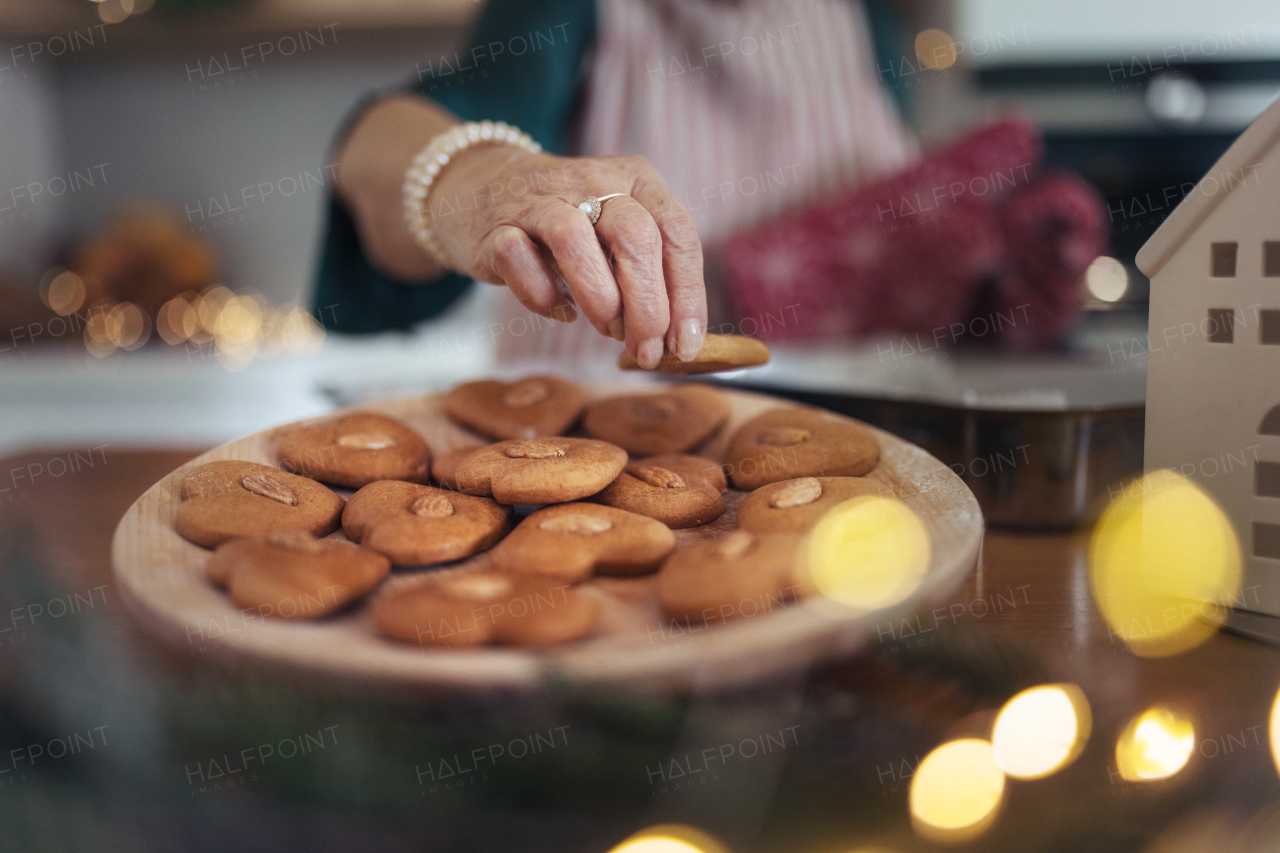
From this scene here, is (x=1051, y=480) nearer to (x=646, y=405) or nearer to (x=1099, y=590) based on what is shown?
(x=1099, y=590)

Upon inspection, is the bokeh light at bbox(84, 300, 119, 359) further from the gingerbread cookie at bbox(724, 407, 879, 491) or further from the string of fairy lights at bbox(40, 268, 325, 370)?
the gingerbread cookie at bbox(724, 407, 879, 491)

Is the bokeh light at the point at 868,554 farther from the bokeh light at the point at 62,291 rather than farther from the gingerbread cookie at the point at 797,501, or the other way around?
the bokeh light at the point at 62,291

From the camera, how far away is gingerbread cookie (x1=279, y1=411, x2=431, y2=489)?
0.47 meters

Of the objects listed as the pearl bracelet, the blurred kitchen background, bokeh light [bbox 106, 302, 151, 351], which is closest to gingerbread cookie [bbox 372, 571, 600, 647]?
the pearl bracelet

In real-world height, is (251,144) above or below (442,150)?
above

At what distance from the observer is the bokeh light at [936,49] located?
1834 millimetres

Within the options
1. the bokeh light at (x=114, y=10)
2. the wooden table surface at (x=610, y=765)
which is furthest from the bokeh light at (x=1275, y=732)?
the bokeh light at (x=114, y=10)

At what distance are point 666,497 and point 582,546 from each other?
0.27 ft

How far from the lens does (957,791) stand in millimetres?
289

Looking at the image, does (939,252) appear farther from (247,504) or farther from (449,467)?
(247,504)

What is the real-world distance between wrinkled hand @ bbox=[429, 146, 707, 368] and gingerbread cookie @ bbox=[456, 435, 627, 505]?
0.06 metres

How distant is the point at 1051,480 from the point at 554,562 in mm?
363

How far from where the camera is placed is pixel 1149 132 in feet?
5.99

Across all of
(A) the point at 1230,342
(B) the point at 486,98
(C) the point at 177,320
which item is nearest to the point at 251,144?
(C) the point at 177,320
